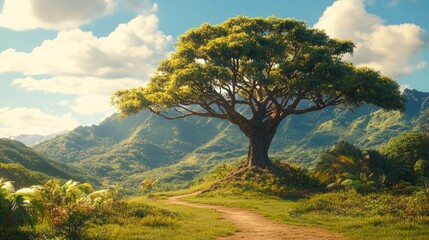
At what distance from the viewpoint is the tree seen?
109 feet

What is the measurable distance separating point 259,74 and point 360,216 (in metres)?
17.6

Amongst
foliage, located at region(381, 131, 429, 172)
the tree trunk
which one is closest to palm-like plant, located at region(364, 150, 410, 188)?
the tree trunk

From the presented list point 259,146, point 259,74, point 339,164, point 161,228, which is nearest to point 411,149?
point 339,164

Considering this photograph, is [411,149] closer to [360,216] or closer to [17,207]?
[360,216]

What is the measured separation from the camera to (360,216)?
18.2 meters

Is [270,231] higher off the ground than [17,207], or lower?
lower

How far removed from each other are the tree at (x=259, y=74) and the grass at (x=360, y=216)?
1220 cm

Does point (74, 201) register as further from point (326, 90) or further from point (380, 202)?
point (326, 90)

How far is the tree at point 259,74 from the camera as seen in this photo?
1303 inches

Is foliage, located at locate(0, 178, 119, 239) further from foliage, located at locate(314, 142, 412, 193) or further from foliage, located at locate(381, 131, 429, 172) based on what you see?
foliage, located at locate(381, 131, 429, 172)

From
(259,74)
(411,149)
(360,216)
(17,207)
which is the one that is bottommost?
(360,216)

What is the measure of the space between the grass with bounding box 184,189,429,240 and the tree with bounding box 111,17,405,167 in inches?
480

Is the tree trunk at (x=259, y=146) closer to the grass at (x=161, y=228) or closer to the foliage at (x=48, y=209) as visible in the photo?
the grass at (x=161, y=228)

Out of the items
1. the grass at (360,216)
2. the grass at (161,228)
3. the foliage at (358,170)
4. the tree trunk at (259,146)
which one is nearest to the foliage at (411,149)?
the foliage at (358,170)
